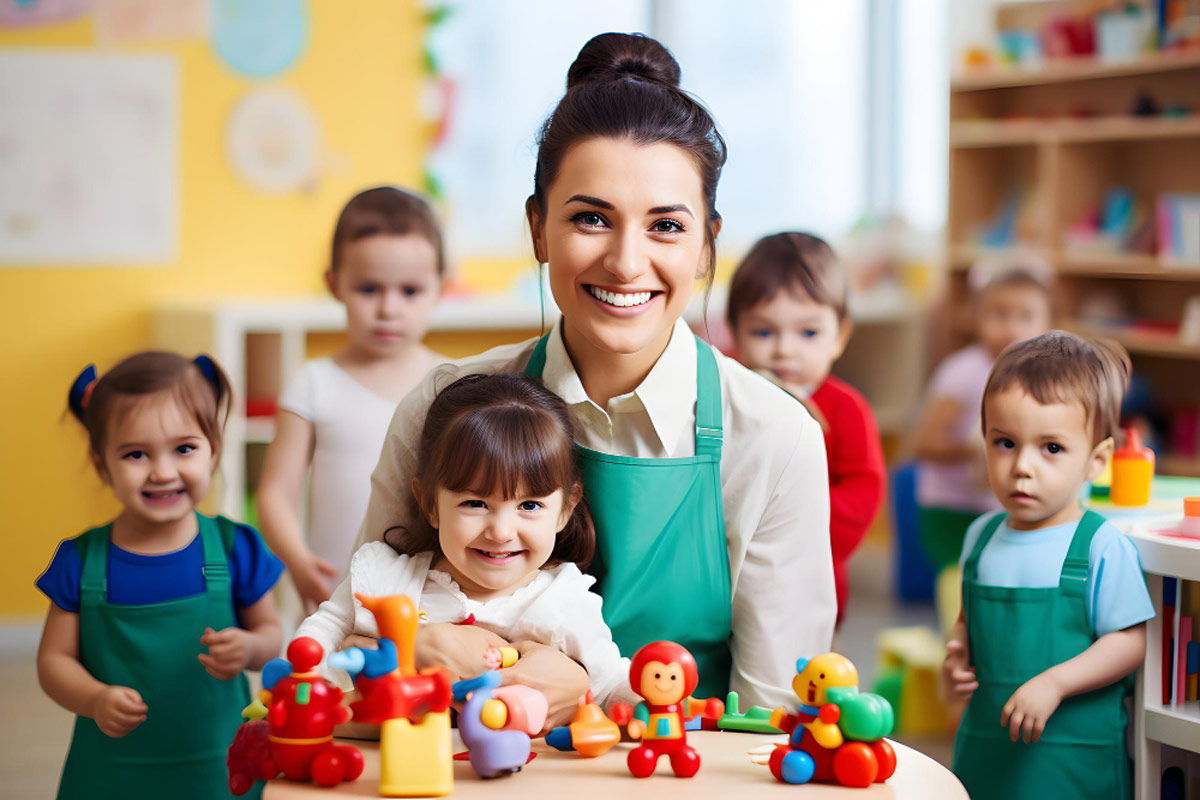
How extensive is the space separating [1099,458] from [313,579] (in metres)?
1.41

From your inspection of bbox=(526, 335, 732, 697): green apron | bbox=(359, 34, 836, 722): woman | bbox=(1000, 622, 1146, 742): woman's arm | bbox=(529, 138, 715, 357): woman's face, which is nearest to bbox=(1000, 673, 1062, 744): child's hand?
bbox=(1000, 622, 1146, 742): woman's arm

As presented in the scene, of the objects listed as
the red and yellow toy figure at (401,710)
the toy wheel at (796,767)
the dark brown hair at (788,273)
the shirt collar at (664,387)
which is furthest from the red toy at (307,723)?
the dark brown hair at (788,273)

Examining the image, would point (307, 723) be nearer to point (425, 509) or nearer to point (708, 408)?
point (425, 509)

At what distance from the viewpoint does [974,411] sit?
426cm

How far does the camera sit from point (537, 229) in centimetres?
195

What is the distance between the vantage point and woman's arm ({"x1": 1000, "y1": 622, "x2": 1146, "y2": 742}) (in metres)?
1.90

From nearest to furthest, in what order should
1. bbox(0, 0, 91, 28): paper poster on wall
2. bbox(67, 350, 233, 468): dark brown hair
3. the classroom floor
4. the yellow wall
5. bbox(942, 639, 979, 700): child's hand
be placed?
bbox(942, 639, 979, 700): child's hand, bbox(67, 350, 233, 468): dark brown hair, the classroom floor, bbox(0, 0, 91, 28): paper poster on wall, the yellow wall

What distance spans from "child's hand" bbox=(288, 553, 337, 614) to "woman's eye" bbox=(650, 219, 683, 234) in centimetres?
110

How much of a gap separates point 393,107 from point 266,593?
300cm

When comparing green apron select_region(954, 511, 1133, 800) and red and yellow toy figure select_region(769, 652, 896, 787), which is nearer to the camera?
red and yellow toy figure select_region(769, 652, 896, 787)

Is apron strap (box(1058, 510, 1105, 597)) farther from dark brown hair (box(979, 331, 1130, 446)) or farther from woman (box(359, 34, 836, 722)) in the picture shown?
woman (box(359, 34, 836, 722))

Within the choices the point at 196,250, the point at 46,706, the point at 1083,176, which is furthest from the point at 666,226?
the point at 1083,176

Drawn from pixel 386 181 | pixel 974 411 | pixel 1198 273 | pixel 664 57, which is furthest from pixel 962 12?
pixel 664 57

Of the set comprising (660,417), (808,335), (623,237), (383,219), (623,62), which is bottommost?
(660,417)
